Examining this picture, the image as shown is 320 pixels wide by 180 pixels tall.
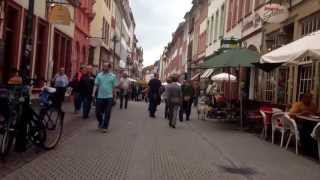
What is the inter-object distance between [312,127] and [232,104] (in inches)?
→ 402

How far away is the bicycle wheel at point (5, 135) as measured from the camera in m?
9.60

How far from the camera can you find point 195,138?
1638 cm

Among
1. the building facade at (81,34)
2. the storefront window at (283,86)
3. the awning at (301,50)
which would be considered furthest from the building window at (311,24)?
the building facade at (81,34)

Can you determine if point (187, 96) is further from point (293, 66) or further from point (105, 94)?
point (105, 94)

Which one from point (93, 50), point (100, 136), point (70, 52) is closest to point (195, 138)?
point (100, 136)

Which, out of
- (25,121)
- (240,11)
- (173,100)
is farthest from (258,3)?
(25,121)

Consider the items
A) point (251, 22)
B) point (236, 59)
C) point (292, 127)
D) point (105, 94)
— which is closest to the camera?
point (292, 127)

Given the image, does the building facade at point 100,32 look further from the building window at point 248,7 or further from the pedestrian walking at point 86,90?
the pedestrian walking at point 86,90

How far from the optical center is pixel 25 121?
10.5 m

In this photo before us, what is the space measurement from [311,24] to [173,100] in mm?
4599

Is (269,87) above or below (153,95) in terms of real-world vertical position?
above

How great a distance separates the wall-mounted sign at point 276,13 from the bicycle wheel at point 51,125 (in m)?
12.1

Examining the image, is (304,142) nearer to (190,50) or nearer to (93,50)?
(93,50)

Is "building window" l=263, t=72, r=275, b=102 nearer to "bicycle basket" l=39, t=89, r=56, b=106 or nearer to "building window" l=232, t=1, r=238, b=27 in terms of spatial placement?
"building window" l=232, t=1, r=238, b=27
